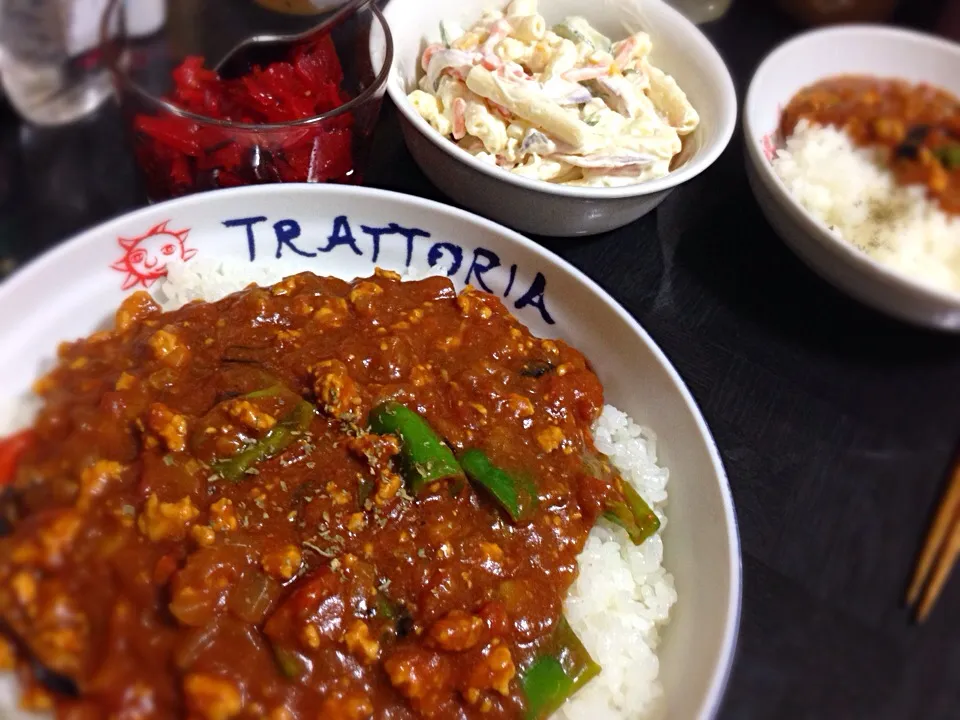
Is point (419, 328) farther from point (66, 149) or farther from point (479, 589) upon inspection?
point (66, 149)

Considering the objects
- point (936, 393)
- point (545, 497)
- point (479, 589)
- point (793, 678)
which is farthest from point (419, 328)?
point (936, 393)

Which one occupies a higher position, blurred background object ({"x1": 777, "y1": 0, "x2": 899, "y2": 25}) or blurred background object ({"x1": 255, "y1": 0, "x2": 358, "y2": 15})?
blurred background object ({"x1": 255, "y1": 0, "x2": 358, "y2": 15})

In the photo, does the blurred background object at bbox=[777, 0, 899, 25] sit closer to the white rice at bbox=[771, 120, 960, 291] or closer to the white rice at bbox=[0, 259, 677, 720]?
the white rice at bbox=[771, 120, 960, 291]

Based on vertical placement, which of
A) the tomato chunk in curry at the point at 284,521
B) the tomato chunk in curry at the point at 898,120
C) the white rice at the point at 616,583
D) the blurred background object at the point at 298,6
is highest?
the blurred background object at the point at 298,6

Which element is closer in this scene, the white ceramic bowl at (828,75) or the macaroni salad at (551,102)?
the white ceramic bowl at (828,75)

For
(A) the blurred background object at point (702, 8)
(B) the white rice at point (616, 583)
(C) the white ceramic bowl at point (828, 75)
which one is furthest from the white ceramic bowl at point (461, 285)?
(A) the blurred background object at point (702, 8)

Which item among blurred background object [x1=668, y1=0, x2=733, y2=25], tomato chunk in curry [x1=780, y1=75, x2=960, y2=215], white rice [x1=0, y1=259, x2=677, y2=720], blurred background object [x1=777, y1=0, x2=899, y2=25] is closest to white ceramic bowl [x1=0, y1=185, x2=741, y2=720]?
white rice [x1=0, y1=259, x2=677, y2=720]

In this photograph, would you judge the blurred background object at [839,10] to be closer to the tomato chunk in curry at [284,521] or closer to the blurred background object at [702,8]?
the blurred background object at [702,8]
